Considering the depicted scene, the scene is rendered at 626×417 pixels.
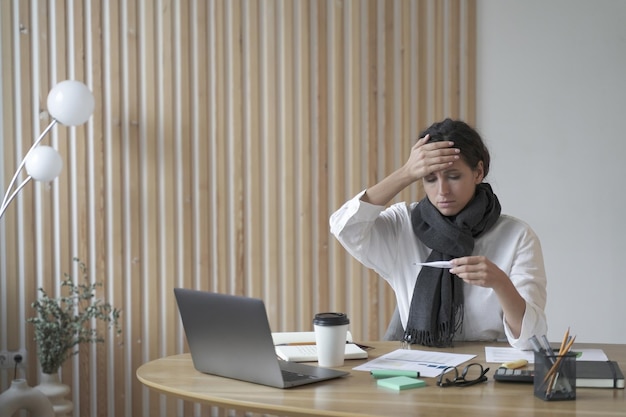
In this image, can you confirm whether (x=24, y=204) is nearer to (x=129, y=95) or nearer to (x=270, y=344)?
(x=129, y=95)

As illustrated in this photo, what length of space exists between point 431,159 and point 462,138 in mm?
187

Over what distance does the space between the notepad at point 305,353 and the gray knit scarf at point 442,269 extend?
329 mm

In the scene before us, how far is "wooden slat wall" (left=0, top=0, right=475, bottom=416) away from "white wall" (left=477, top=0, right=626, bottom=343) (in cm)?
25

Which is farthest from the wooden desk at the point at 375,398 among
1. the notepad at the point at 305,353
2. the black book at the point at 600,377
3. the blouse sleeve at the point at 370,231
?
the blouse sleeve at the point at 370,231

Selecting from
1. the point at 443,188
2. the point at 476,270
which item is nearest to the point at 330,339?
the point at 476,270

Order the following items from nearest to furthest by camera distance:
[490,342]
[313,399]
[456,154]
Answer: [313,399]
[490,342]
[456,154]

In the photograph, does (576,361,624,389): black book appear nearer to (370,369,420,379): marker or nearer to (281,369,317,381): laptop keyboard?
(370,369,420,379): marker

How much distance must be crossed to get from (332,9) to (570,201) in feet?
5.67

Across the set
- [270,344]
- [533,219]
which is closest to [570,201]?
[533,219]

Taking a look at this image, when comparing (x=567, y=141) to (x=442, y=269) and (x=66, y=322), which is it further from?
(x=66, y=322)

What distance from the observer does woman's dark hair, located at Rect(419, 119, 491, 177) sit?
9.27 feet

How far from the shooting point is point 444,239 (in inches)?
108

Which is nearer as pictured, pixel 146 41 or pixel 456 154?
pixel 456 154

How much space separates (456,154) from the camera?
2.77 metres
